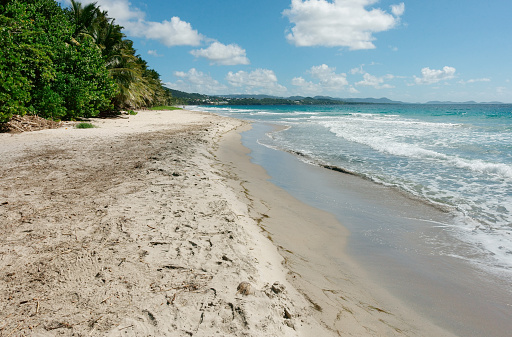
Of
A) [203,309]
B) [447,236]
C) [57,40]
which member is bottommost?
[447,236]

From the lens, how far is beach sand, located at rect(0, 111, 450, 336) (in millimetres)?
2102

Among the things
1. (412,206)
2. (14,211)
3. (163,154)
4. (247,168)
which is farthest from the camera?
(247,168)

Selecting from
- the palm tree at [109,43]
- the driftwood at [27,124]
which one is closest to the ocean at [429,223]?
the driftwood at [27,124]

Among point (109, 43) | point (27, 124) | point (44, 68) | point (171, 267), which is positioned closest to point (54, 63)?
point (44, 68)

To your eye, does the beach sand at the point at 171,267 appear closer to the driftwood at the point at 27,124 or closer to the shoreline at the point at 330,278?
the shoreline at the point at 330,278

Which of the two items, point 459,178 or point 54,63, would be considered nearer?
point 459,178

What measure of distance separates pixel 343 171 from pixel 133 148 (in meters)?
6.86

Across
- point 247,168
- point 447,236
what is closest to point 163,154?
point 247,168

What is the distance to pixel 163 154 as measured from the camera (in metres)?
7.91

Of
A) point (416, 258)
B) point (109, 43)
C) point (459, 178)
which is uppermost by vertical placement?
point (109, 43)

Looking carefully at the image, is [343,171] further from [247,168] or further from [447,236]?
[447,236]

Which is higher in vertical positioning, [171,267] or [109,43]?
[109,43]

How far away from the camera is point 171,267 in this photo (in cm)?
271

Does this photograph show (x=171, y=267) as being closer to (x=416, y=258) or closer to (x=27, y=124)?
(x=416, y=258)
